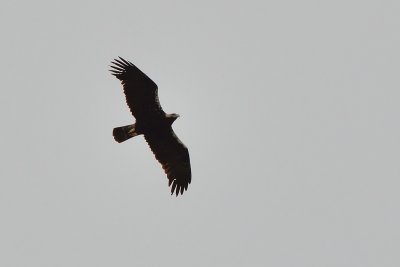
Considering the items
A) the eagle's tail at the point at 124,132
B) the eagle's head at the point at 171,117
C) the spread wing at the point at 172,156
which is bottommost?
the spread wing at the point at 172,156

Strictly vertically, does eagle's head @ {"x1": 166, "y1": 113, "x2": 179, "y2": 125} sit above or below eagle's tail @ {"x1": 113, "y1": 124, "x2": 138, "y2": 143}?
above

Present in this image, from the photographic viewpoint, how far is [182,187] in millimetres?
26172

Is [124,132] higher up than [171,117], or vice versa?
[171,117]

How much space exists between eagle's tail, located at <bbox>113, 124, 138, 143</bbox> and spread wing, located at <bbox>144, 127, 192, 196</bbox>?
0.46 meters

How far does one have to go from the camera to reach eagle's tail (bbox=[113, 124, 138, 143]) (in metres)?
25.5

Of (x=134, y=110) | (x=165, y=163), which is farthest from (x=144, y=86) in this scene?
(x=165, y=163)

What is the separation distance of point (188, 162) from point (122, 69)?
326cm

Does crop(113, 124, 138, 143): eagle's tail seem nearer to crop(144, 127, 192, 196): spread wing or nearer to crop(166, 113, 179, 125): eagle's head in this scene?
crop(144, 127, 192, 196): spread wing

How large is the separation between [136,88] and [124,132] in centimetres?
136

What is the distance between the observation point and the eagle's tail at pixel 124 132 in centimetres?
2550

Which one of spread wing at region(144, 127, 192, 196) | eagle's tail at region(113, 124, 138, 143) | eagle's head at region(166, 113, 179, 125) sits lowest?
spread wing at region(144, 127, 192, 196)

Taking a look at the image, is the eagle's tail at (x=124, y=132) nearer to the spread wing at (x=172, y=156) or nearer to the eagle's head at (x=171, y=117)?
the spread wing at (x=172, y=156)

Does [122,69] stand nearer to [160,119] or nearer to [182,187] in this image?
[160,119]

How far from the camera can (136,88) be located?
25.0 m
